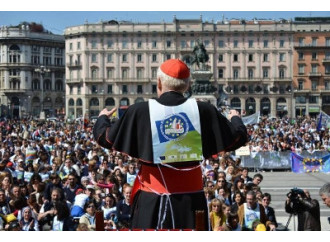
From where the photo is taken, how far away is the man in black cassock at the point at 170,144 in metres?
4.59

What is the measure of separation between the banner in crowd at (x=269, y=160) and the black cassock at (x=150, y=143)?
64.5 ft

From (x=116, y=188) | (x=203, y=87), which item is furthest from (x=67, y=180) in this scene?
(x=203, y=87)

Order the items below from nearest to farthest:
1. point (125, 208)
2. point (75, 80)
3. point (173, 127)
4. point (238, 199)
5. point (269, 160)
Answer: point (173, 127) < point (125, 208) < point (238, 199) < point (269, 160) < point (75, 80)

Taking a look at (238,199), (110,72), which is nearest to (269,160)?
(238,199)

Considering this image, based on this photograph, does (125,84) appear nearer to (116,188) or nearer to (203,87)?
(203,87)

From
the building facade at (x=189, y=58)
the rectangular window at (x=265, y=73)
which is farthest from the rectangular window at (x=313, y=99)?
the rectangular window at (x=265, y=73)

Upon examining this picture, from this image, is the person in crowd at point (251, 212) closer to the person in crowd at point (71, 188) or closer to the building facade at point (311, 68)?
the person in crowd at point (71, 188)

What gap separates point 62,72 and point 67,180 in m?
99.5

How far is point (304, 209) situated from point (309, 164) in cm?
1489

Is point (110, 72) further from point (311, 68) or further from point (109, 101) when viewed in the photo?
point (311, 68)

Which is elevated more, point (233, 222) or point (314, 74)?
point (314, 74)

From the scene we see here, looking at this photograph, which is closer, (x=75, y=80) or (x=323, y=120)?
(x=323, y=120)

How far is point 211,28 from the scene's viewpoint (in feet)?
306

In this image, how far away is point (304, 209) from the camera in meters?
9.12
